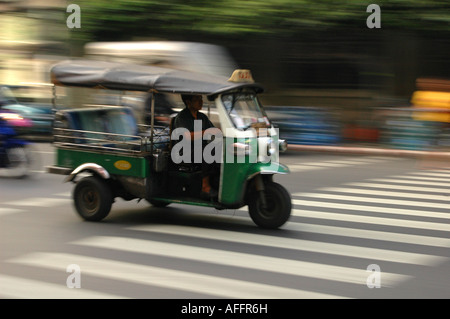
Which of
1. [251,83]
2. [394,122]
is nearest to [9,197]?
[251,83]

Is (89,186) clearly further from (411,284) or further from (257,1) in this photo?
(257,1)

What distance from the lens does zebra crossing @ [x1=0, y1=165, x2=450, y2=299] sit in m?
6.20

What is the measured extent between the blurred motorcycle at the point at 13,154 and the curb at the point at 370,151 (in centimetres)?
728

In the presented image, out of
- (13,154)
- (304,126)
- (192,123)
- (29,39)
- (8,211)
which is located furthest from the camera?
(29,39)

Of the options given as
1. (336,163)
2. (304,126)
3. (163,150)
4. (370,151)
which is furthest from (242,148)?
(304,126)

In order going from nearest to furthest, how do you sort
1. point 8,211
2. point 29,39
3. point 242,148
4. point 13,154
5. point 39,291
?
point 39,291
point 242,148
point 8,211
point 13,154
point 29,39

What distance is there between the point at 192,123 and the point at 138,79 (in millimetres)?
810

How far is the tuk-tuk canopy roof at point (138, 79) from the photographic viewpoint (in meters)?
8.50

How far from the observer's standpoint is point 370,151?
1795cm

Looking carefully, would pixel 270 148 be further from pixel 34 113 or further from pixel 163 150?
pixel 34 113

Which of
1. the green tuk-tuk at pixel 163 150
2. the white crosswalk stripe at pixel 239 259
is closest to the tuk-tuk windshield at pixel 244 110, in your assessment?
the green tuk-tuk at pixel 163 150

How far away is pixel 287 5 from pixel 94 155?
1226 cm

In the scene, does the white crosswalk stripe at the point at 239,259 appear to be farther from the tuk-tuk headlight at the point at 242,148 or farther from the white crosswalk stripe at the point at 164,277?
the tuk-tuk headlight at the point at 242,148

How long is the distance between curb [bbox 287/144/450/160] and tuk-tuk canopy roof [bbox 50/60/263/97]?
9154mm
